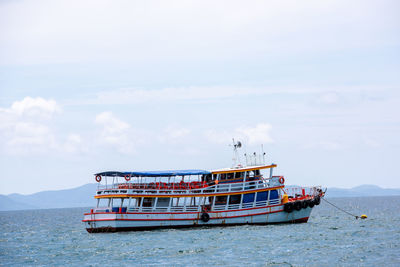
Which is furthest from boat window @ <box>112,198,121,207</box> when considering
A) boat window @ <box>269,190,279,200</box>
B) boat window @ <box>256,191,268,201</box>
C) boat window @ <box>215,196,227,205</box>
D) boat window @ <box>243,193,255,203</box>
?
boat window @ <box>269,190,279,200</box>

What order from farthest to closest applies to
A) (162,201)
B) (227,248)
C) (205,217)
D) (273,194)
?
1. (273,194)
2. (162,201)
3. (205,217)
4. (227,248)

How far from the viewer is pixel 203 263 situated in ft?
94.4

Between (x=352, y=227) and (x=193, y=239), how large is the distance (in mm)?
14615

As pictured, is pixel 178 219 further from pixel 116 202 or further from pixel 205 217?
pixel 116 202

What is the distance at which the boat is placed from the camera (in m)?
40.6

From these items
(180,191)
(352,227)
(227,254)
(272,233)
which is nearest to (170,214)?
(180,191)

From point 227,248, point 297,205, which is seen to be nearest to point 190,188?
point 297,205

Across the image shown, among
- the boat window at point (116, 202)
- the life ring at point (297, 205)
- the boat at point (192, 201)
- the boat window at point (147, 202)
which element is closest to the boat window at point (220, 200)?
the boat at point (192, 201)

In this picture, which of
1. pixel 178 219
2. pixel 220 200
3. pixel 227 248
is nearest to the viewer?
pixel 227 248

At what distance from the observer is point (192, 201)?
4347 cm

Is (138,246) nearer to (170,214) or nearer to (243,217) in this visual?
(170,214)

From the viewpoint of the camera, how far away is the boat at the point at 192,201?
4056 centimetres

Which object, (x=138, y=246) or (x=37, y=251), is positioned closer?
(x=138, y=246)

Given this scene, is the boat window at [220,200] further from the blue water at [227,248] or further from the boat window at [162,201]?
the boat window at [162,201]
